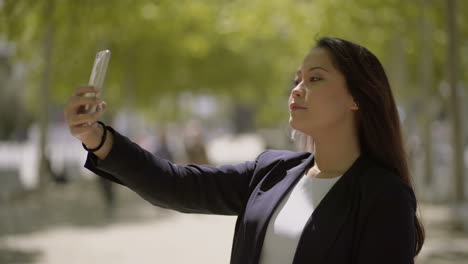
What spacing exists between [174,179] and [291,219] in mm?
452

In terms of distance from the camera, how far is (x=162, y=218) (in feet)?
43.8

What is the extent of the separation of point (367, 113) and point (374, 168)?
20 centimetres

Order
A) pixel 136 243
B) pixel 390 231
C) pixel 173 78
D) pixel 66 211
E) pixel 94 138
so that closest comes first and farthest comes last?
1. pixel 390 231
2. pixel 94 138
3. pixel 136 243
4. pixel 66 211
5. pixel 173 78

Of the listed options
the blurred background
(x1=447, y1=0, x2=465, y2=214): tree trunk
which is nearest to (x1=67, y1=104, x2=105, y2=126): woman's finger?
the blurred background

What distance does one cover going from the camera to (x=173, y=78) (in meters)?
→ 27.4

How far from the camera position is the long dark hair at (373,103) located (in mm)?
2148

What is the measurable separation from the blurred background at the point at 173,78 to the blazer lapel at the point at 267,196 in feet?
2.05

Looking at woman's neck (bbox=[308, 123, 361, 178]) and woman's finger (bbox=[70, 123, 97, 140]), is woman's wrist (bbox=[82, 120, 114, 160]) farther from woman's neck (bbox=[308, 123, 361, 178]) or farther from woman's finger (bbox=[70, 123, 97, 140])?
woman's neck (bbox=[308, 123, 361, 178])

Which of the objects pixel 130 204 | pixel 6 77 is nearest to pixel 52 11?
pixel 130 204

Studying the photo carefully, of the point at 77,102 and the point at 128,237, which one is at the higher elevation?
the point at 77,102

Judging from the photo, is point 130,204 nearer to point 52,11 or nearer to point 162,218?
point 162,218

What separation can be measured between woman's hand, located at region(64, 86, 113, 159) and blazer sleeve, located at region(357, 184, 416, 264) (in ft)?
2.87

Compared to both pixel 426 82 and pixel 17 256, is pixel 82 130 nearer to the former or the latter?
pixel 17 256

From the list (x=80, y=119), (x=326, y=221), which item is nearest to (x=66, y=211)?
(x=80, y=119)
